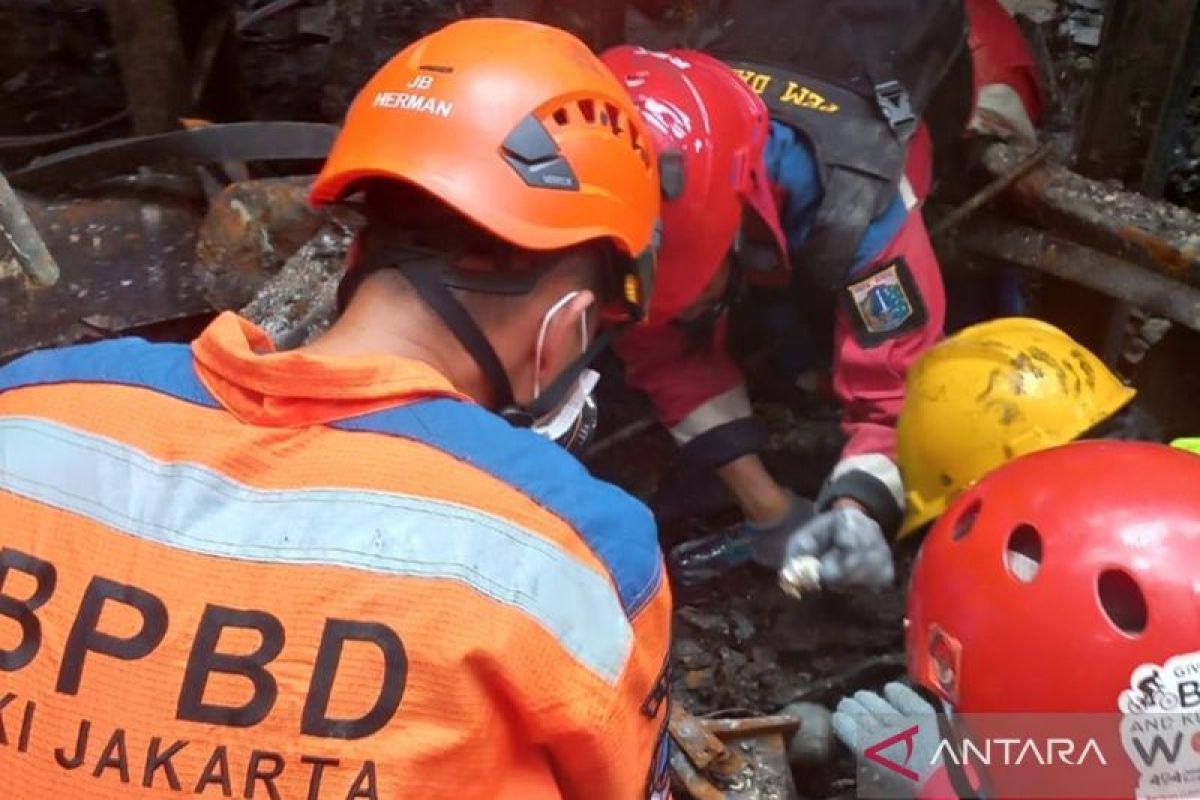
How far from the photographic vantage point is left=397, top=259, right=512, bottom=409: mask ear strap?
1.73 meters

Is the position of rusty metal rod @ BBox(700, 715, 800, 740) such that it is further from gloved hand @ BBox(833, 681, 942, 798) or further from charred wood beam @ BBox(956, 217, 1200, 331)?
charred wood beam @ BBox(956, 217, 1200, 331)

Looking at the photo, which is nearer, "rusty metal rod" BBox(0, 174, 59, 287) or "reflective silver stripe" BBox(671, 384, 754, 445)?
"rusty metal rod" BBox(0, 174, 59, 287)

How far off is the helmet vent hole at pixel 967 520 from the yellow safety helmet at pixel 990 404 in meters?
0.45

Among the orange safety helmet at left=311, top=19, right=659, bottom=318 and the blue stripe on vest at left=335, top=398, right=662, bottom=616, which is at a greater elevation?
the orange safety helmet at left=311, top=19, right=659, bottom=318

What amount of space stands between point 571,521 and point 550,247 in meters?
0.45

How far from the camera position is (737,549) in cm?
346

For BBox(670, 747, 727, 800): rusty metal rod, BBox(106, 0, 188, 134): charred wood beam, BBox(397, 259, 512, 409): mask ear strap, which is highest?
BBox(397, 259, 512, 409): mask ear strap

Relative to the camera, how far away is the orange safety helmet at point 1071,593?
1713 mm

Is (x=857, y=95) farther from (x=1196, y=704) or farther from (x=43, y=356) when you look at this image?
(x=43, y=356)

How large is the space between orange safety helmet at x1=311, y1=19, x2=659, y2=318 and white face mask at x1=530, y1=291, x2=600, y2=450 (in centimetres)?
11

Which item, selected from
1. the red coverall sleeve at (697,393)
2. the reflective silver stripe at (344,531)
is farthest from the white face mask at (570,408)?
the red coverall sleeve at (697,393)

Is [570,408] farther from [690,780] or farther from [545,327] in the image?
[690,780]

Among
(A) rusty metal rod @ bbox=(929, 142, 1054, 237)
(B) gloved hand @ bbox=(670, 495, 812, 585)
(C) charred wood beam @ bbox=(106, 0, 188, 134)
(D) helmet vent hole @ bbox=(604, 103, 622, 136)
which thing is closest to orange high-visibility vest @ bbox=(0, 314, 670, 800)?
(D) helmet vent hole @ bbox=(604, 103, 622, 136)

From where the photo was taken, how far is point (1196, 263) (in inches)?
118
